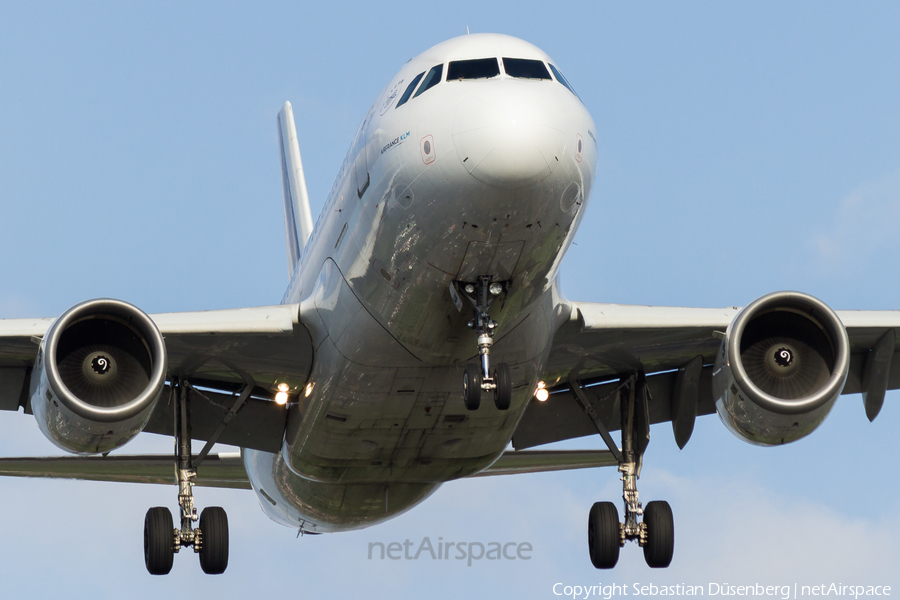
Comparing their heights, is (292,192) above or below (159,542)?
above

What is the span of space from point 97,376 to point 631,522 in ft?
26.5

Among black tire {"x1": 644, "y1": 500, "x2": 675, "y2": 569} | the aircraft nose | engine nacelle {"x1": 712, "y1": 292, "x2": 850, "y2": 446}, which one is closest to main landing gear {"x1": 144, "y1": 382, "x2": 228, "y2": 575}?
black tire {"x1": 644, "y1": 500, "x2": 675, "y2": 569}

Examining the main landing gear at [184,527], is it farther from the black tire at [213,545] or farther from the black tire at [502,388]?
the black tire at [502,388]

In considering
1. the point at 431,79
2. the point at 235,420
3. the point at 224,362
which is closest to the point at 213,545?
the point at 235,420

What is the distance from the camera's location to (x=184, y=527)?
2025 cm

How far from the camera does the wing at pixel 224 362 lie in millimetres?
18969

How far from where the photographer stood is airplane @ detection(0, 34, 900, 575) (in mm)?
15539

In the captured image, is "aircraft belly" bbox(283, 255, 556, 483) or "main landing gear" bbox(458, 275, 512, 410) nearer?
"main landing gear" bbox(458, 275, 512, 410)

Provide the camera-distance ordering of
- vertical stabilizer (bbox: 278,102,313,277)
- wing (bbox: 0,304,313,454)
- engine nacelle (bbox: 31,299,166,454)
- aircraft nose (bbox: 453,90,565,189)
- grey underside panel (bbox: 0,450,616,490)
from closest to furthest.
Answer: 1. aircraft nose (bbox: 453,90,565,189)
2. engine nacelle (bbox: 31,299,166,454)
3. wing (bbox: 0,304,313,454)
4. grey underside panel (bbox: 0,450,616,490)
5. vertical stabilizer (bbox: 278,102,313,277)

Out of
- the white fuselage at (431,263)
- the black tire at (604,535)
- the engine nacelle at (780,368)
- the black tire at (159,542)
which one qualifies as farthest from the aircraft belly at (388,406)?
the engine nacelle at (780,368)

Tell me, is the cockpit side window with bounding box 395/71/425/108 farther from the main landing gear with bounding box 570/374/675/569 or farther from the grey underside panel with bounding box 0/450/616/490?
the grey underside panel with bounding box 0/450/616/490

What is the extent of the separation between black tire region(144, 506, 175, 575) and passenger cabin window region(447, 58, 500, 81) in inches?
324

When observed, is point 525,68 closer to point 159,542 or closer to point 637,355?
point 637,355

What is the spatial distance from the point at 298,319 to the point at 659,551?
21.0 feet
